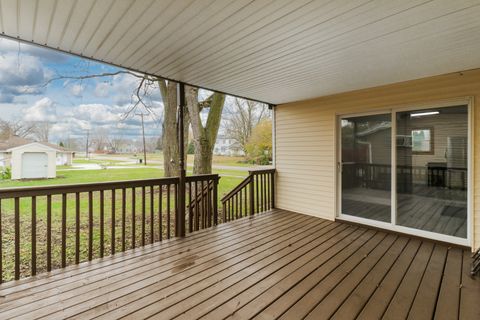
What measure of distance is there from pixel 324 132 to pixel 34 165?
5.86m

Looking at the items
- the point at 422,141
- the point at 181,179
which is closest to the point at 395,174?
the point at 422,141

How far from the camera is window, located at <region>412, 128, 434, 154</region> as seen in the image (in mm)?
3467

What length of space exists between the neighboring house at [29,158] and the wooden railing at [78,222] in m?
0.63

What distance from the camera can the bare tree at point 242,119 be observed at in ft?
35.4

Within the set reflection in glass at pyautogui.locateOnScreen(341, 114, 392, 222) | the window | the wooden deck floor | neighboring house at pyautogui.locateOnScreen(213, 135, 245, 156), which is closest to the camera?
the wooden deck floor

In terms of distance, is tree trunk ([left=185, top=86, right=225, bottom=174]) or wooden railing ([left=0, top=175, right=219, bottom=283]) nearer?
wooden railing ([left=0, top=175, right=219, bottom=283])

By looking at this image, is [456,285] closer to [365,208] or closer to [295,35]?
[365,208]

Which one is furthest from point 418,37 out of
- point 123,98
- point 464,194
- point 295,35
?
point 123,98

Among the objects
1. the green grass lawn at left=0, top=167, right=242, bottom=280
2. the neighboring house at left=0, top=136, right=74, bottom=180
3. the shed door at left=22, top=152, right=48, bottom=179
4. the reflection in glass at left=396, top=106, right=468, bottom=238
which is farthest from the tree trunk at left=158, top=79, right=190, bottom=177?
the reflection in glass at left=396, top=106, right=468, bottom=238

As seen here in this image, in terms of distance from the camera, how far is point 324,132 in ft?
15.2

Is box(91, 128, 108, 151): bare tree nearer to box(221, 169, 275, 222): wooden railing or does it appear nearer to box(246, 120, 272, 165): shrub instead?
box(221, 169, 275, 222): wooden railing

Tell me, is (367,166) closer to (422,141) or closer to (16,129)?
(422,141)

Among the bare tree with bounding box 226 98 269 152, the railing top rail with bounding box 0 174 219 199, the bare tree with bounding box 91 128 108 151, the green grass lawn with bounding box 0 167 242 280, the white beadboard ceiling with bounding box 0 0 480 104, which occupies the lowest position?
the green grass lawn with bounding box 0 167 242 280

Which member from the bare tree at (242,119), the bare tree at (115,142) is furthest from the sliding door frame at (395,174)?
the bare tree at (242,119)
